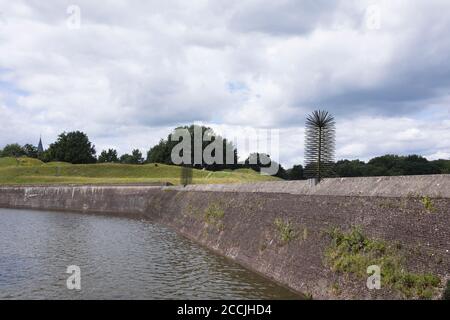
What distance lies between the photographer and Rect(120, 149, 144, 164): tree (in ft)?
609

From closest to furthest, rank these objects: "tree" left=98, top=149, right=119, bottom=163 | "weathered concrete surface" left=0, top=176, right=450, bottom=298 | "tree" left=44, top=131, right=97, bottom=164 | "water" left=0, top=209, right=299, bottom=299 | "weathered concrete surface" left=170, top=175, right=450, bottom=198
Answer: "weathered concrete surface" left=0, top=176, right=450, bottom=298, "weathered concrete surface" left=170, top=175, right=450, bottom=198, "water" left=0, top=209, right=299, bottom=299, "tree" left=44, top=131, right=97, bottom=164, "tree" left=98, top=149, right=119, bottom=163

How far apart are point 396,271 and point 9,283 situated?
50.5 feet

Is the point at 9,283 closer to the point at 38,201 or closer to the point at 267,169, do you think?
the point at 38,201

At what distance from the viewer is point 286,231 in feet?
65.0

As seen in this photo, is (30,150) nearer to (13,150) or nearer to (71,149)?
(13,150)

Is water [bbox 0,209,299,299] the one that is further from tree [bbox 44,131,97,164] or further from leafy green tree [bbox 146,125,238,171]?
tree [bbox 44,131,97,164]

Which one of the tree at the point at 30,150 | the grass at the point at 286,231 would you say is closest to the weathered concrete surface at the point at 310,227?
the grass at the point at 286,231

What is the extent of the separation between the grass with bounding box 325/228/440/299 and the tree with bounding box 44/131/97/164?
13895 centimetres

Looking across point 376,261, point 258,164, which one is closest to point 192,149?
point 258,164

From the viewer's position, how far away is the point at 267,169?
116 metres

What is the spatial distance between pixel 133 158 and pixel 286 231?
172517 mm

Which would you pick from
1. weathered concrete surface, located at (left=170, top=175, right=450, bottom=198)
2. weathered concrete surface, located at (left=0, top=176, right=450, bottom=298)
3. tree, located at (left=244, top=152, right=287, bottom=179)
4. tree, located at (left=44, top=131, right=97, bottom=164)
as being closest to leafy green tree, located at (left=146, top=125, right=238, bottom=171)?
tree, located at (left=244, top=152, right=287, bottom=179)

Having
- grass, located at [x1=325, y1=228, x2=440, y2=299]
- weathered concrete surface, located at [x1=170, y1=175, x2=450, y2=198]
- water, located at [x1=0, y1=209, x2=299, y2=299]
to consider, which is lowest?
water, located at [x1=0, y1=209, x2=299, y2=299]
